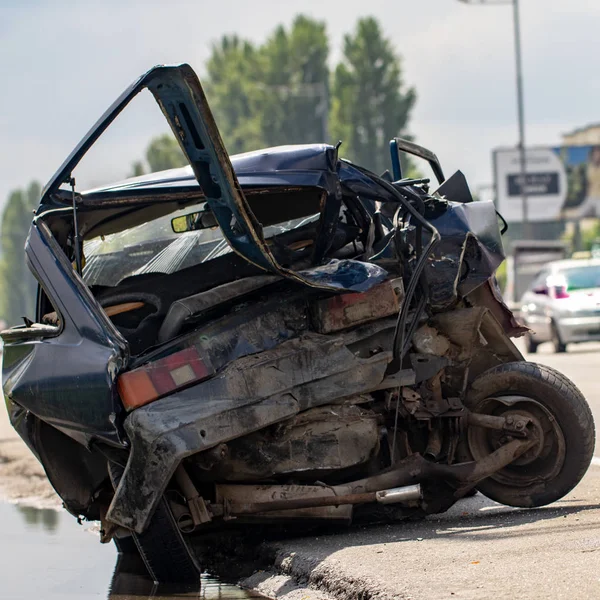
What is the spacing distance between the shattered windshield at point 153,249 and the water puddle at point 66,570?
1508 mm

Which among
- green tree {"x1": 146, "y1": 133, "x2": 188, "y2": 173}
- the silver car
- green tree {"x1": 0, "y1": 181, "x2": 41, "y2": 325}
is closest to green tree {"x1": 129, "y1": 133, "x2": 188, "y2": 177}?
green tree {"x1": 146, "y1": 133, "x2": 188, "y2": 173}

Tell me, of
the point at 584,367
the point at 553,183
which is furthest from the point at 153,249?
the point at 553,183

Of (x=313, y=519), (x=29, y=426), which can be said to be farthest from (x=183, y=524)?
(x=29, y=426)

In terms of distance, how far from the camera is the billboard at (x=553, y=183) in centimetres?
6119

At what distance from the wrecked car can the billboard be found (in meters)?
54.9

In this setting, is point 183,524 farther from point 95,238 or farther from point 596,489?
point 596,489

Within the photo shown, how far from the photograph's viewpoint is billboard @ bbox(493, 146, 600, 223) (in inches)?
2409

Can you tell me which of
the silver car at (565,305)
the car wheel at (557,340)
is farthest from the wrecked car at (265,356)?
the car wheel at (557,340)

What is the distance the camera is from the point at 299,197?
22.5ft

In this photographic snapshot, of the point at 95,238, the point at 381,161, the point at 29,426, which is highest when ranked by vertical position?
the point at 95,238

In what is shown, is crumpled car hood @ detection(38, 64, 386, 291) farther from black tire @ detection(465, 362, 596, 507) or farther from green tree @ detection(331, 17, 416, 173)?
green tree @ detection(331, 17, 416, 173)

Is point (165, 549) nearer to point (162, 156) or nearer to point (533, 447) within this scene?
point (533, 447)

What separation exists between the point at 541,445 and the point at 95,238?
2.64 m

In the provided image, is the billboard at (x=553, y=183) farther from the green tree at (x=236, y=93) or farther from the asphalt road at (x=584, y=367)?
the asphalt road at (x=584, y=367)
